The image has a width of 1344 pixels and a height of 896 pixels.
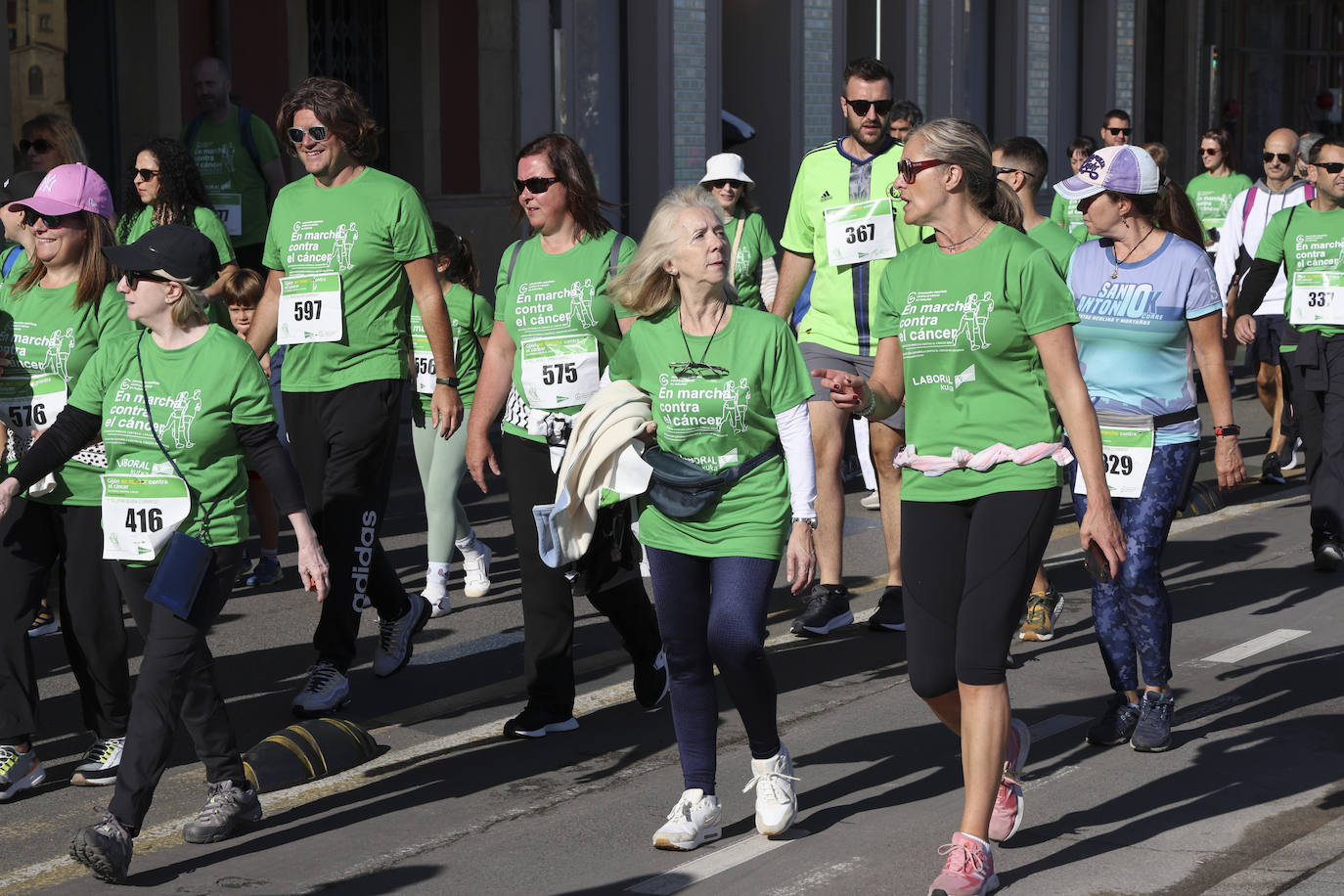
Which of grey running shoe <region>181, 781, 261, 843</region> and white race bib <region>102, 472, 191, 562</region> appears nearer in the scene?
white race bib <region>102, 472, 191, 562</region>

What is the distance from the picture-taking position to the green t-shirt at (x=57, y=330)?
6078 millimetres

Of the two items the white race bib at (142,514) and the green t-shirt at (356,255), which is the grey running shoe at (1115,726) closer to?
the green t-shirt at (356,255)

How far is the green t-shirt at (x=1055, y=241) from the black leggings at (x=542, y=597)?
246cm

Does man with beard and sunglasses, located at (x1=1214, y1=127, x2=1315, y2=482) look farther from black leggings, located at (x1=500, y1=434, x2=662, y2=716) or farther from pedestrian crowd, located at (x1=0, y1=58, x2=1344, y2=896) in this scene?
black leggings, located at (x1=500, y1=434, x2=662, y2=716)

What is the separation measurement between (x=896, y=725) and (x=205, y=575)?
2.45 m

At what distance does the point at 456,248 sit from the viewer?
8.80 m

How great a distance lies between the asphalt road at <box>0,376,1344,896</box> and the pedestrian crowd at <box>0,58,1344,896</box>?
5.7 inches

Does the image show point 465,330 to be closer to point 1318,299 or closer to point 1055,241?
point 1055,241

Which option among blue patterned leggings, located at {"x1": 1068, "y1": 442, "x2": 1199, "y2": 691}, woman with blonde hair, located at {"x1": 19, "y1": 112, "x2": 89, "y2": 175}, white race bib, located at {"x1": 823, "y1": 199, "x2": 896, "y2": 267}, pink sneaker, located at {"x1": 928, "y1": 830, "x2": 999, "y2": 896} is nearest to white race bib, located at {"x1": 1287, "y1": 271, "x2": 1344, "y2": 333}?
white race bib, located at {"x1": 823, "y1": 199, "x2": 896, "y2": 267}

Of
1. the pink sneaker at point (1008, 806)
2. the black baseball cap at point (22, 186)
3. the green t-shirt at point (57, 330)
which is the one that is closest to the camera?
the pink sneaker at point (1008, 806)

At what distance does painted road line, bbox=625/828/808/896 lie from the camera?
5.05 meters

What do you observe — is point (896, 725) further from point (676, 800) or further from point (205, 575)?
point (205, 575)

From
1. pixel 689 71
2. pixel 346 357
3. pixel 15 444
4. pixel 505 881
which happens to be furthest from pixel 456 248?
pixel 689 71

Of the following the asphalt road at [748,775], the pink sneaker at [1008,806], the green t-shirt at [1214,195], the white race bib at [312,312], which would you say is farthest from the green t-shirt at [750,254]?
the green t-shirt at [1214,195]
